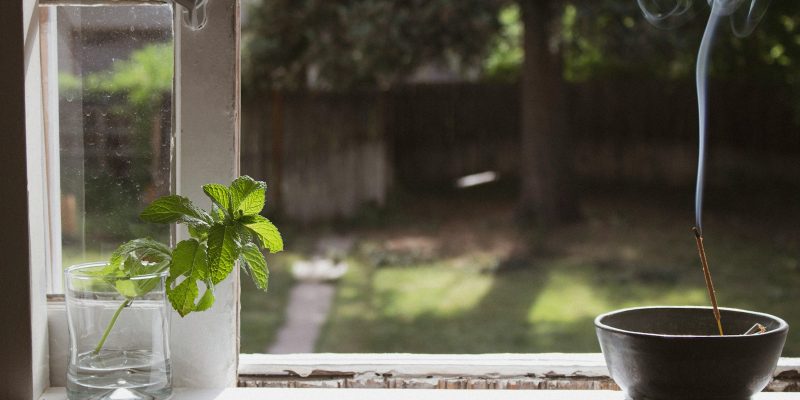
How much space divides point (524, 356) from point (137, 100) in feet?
1.68

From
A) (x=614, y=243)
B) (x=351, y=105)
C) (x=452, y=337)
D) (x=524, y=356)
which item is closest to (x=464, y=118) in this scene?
(x=351, y=105)

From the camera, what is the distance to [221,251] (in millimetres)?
788

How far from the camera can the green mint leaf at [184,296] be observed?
78 centimetres

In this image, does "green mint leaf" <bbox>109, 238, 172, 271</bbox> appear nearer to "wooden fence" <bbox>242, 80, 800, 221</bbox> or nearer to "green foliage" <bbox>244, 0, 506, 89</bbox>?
"green foliage" <bbox>244, 0, 506, 89</bbox>

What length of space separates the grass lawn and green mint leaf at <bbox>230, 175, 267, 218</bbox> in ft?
8.55

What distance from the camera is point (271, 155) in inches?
231

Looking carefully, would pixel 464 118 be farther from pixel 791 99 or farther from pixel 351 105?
pixel 791 99

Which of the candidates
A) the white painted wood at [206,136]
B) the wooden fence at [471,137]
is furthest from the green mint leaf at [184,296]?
the wooden fence at [471,137]

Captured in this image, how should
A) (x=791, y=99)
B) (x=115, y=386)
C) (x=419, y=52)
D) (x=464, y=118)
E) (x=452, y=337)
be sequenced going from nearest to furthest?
(x=115, y=386) < (x=452, y=337) < (x=419, y=52) < (x=791, y=99) < (x=464, y=118)

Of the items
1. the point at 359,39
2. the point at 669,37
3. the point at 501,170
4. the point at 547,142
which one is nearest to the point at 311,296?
the point at 359,39

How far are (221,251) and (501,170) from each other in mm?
6085

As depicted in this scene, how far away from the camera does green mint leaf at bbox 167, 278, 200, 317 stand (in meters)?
0.78

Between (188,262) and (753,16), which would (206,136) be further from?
(753,16)

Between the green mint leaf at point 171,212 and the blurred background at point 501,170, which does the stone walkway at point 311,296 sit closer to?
the blurred background at point 501,170
